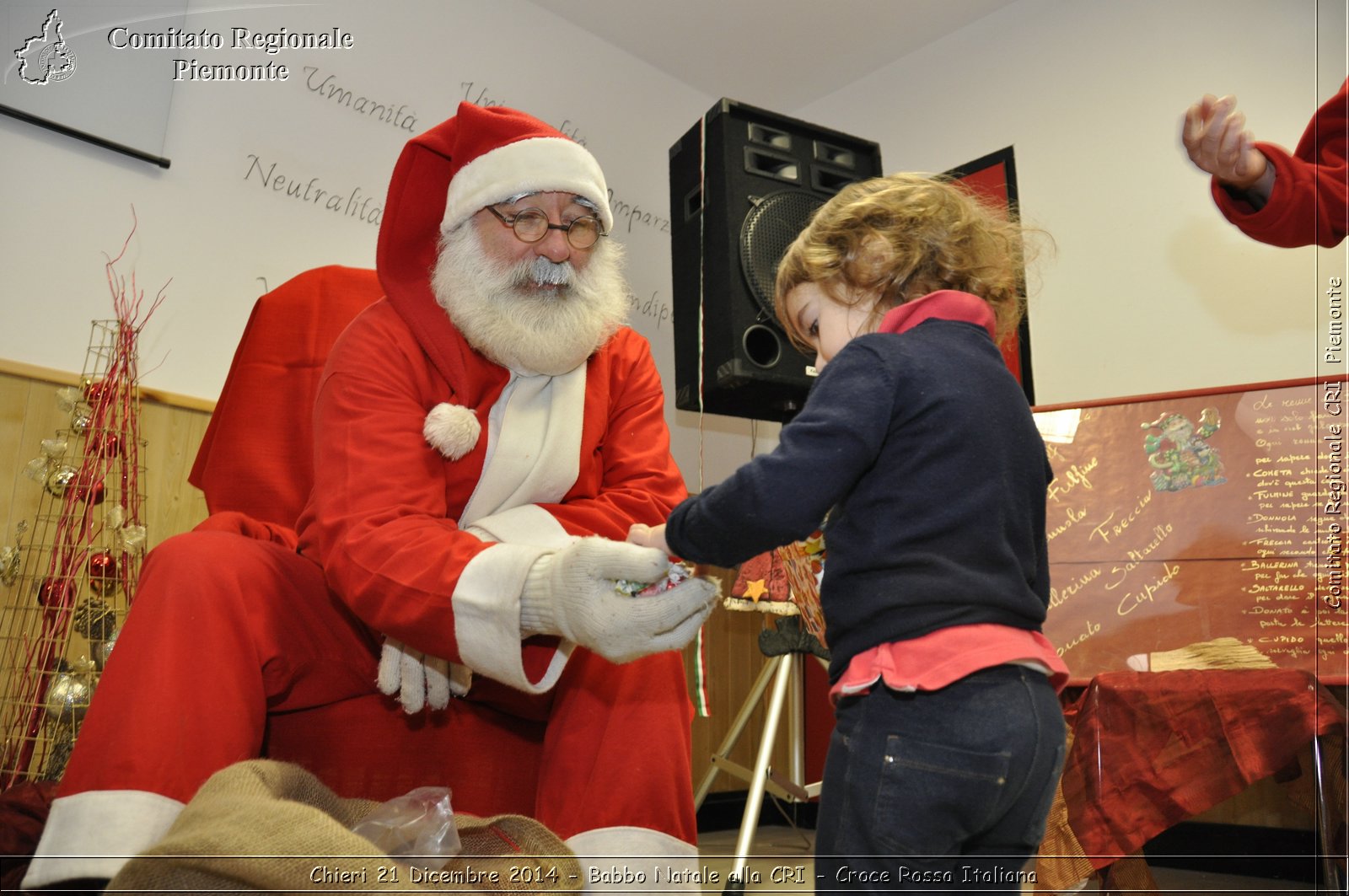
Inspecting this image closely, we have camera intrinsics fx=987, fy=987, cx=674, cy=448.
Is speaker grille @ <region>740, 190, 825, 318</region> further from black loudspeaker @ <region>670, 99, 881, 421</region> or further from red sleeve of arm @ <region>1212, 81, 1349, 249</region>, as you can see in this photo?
red sleeve of arm @ <region>1212, 81, 1349, 249</region>

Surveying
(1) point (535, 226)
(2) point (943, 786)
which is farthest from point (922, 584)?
(1) point (535, 226)

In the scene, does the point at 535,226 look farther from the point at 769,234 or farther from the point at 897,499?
the point at 769,234

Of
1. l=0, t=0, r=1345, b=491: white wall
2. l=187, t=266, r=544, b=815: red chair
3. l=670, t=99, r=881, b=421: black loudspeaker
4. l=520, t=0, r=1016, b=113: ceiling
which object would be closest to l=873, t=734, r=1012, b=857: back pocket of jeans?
l=187, t=266, r=544, b=815: red chair

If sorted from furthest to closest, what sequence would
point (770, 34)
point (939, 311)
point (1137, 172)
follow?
point (770, 34)
point (1137, 172)
point (939, 311)

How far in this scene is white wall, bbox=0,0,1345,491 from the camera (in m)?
2.20

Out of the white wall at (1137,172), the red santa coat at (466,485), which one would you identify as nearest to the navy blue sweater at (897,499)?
the red santa coat at (466,485)

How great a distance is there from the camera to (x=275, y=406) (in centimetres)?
171

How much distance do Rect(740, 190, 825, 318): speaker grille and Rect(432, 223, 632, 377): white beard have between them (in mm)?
791

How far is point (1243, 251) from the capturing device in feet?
8.23

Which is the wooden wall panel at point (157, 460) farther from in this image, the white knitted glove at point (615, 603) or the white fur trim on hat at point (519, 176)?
the white fur trim on hat at point (519, 176)

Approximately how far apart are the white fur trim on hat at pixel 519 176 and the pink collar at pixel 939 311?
0.60m

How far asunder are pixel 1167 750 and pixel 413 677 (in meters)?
1.24

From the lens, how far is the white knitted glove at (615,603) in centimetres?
112

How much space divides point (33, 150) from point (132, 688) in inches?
62.0
